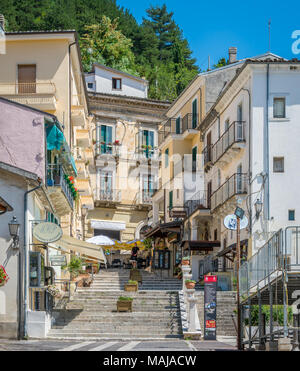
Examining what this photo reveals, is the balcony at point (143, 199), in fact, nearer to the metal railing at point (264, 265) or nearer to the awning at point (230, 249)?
the awning at point (230, 249)

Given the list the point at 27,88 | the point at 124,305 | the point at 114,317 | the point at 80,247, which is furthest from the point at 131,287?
the point at 27,88

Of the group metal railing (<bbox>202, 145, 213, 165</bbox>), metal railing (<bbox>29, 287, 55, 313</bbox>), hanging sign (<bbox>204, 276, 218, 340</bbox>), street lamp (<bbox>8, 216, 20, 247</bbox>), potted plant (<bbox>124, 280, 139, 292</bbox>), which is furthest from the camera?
metal railing (<bbox>202, 145, 213, 165</bbox>)

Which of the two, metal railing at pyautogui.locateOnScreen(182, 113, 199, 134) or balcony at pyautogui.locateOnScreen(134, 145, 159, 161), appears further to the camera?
balcony at pyautogui.locateOnScreen(134, 145, 159, 161)

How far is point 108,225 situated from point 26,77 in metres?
23.6

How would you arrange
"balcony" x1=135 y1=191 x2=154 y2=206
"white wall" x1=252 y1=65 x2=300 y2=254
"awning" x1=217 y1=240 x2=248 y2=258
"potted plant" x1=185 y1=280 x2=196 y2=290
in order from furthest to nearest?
"balcony" x1=135 y1=191 x2=154 y2=206 < "white wall" x1=252 y1=65 x2=300 y2=254 < "awning" x1=217 y1=240 x2=248 y2=258 < "potted plant" x1=185 y1=280 x2=196 y2=290

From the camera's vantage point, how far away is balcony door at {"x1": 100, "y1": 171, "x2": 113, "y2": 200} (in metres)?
69.2

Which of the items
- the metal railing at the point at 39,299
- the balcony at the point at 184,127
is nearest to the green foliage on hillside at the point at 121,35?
the balcony at the point at 184,127

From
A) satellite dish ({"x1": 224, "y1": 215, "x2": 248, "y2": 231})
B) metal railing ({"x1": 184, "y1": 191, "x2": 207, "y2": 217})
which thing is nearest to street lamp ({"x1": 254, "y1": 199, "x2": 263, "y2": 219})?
satellite dish ({"x1": 224, "y1": 215, "x2": 248, "y2": 231})

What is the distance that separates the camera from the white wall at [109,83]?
240ft

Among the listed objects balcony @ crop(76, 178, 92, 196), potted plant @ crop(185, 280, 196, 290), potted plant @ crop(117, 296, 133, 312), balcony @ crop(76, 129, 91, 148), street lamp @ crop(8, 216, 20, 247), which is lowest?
potted plant @ crop(117, 296, 133, 312)

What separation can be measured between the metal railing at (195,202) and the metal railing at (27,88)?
1322 centimetres

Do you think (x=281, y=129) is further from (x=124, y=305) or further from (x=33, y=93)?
(x=124, y=305)

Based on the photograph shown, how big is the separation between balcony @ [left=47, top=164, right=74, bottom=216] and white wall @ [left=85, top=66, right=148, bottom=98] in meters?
33.4

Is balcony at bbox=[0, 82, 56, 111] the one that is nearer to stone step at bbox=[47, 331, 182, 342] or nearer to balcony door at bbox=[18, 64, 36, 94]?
balcony door at bbox=[18, 64, 36, 94]
